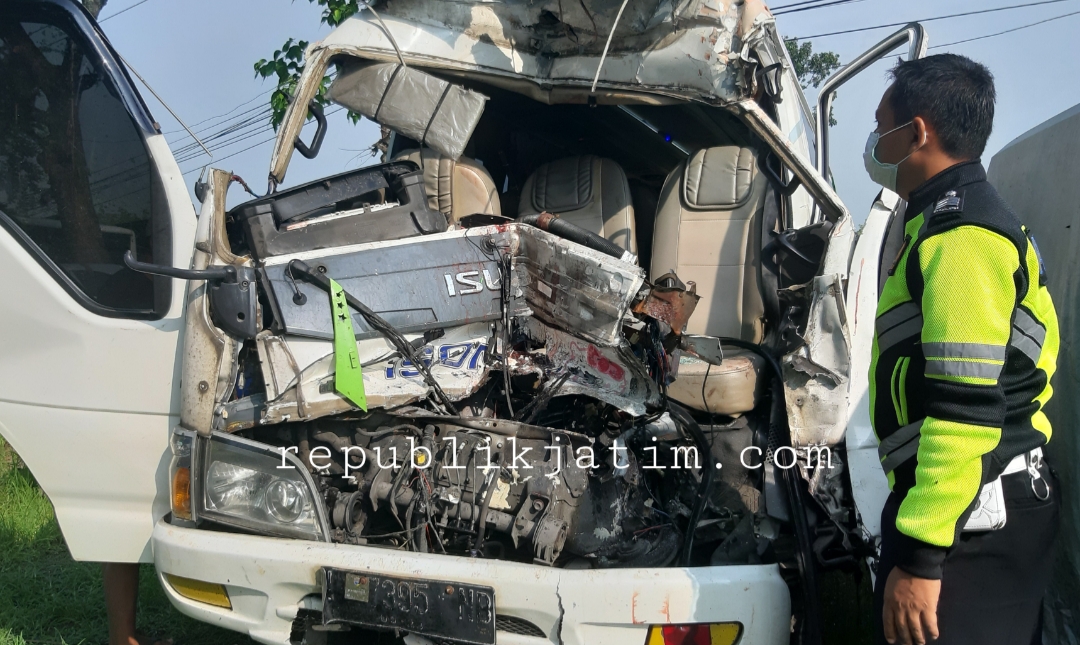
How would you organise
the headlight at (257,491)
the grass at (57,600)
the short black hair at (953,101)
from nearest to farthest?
the short black hair at (953,101), the headlight at (257,491), the grass at (57,600)

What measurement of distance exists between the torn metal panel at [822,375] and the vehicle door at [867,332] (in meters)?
0.03

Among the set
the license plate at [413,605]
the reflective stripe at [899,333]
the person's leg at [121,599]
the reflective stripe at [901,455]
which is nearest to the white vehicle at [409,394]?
the license plate at [413,605]

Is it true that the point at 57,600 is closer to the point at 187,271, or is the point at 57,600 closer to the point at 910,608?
the point at 187,271

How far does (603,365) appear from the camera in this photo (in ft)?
7.89

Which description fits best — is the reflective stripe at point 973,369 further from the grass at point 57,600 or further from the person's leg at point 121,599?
the grass at point 57,600

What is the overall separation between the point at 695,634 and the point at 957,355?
102 centimetres

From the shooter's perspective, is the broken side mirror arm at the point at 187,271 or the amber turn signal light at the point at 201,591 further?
the amber turn signal light at the point at 201,591

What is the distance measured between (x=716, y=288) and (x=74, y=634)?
3121 millimetres

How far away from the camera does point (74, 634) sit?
315 cm

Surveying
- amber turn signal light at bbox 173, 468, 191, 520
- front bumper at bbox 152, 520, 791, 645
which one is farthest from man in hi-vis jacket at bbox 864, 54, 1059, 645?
amber turn signal light at bbox 173, 468, 191, 520

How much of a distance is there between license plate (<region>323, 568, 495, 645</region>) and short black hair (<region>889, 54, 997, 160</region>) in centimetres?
154

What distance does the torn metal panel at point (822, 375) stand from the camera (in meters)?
2.20

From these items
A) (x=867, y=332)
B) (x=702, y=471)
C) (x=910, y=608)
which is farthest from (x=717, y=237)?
(x=910, y=608)

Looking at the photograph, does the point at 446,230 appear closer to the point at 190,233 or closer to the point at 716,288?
the point at 190,233
